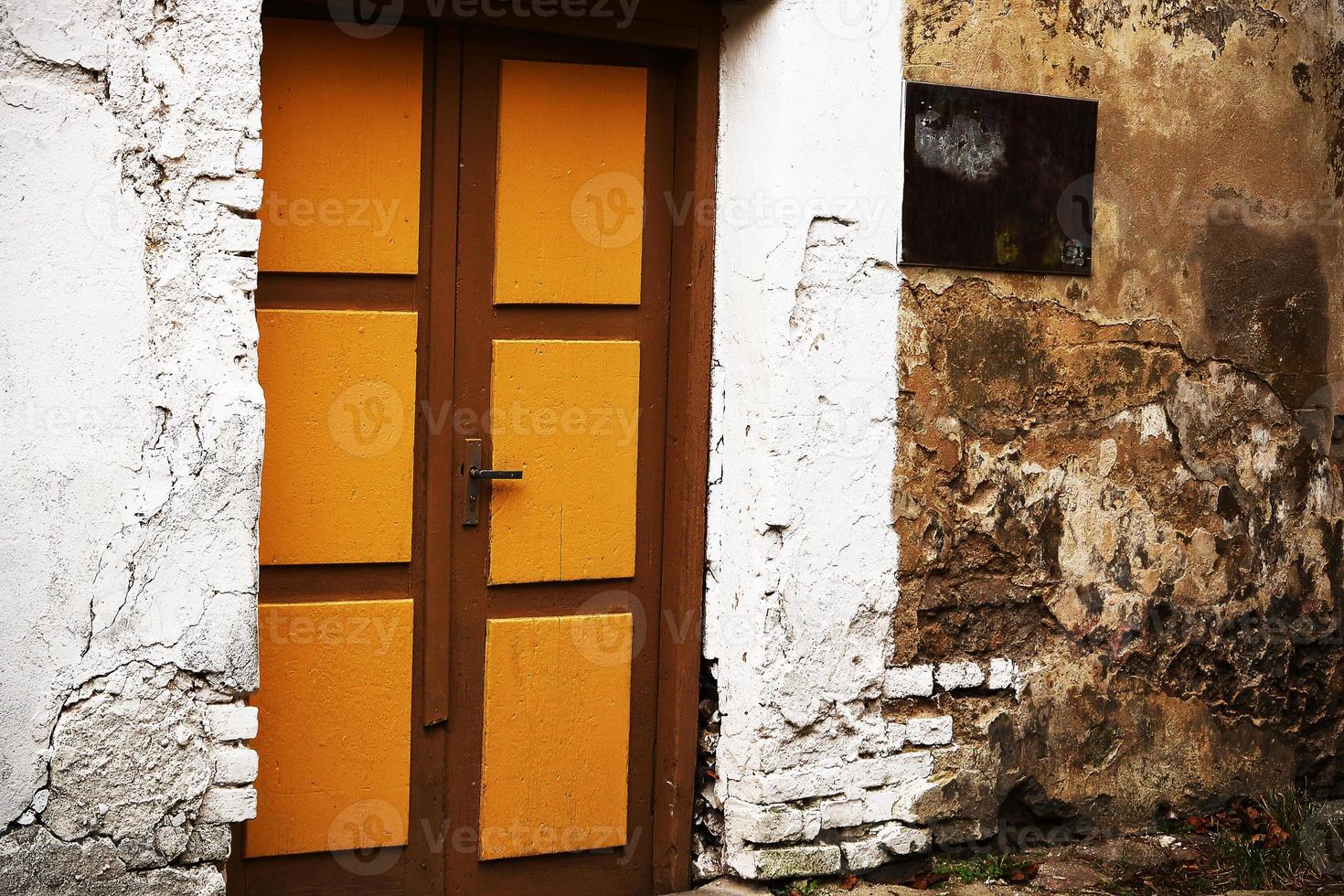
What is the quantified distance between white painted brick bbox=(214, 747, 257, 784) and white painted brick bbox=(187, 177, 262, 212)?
118cm

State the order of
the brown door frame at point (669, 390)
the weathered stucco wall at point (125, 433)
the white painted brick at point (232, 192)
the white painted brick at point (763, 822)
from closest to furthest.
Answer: the weathered stucco wall at point (125, 433) < the white painted brick at point (232, 192) < the brown door frame at point (669, 390) < the white painted brick at point (763, 822)

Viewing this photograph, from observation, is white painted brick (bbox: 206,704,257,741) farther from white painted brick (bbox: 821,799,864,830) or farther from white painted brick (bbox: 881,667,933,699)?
white painted brick (bbox: 881,667,933,699)

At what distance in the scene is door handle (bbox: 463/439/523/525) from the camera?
3.30 metres

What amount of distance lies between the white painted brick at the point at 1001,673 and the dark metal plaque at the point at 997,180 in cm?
111

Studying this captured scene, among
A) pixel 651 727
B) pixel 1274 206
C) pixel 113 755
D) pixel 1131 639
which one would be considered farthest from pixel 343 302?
pixel 1274 206

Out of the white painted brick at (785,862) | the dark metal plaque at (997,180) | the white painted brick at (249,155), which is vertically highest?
the dark metal plaque at (997,180)

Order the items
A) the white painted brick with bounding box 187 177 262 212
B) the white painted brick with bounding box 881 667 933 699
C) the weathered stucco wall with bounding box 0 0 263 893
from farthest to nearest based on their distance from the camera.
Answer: the white painted brick with bounding box 881 667 933 699
the white painted brick with bounding box 187 177 262 212
the weathered stucco wall with bounding box 0 0 263 893

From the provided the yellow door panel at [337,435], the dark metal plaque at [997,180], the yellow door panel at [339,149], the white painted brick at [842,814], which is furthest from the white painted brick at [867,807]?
the yellow door panel at [339,149]

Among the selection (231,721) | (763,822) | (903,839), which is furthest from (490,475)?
(903,839)

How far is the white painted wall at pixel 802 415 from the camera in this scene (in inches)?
133

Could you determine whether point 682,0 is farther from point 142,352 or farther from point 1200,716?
point 1200,716

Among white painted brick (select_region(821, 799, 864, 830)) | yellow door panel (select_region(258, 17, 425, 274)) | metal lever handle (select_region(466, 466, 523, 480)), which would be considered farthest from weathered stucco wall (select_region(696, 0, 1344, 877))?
yellow door panel (select_region(258, 17, 425, 274))

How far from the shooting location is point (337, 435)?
317 centimetres

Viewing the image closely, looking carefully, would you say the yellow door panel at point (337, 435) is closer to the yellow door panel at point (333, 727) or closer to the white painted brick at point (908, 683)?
the yellow door panel at point (333, 727)
